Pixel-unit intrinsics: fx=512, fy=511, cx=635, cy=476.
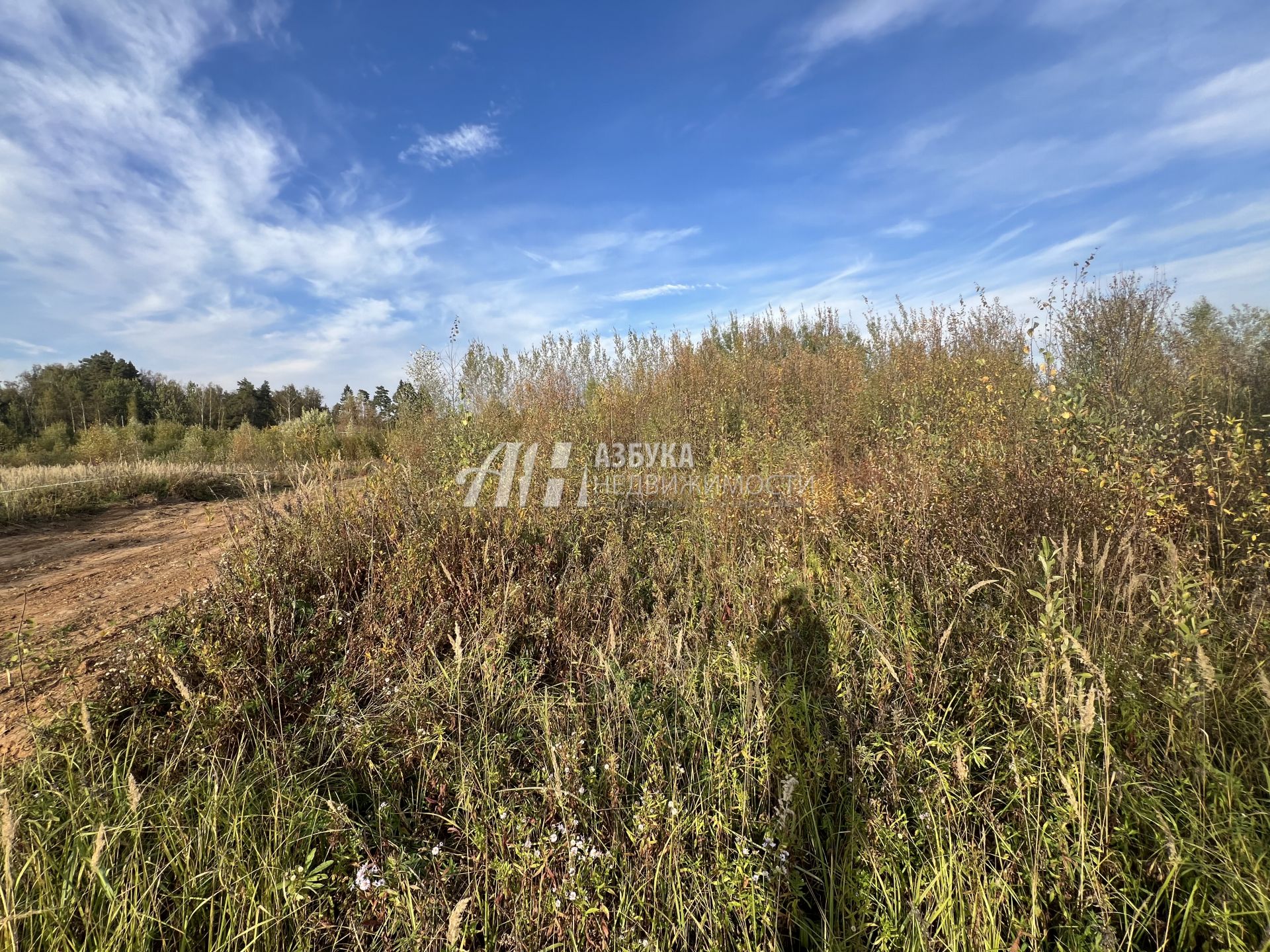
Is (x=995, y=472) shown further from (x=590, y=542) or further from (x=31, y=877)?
(x=31, y=877)

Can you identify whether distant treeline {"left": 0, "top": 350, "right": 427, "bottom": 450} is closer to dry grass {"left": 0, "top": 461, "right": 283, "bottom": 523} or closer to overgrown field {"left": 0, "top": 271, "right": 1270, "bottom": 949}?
dry grass {"left": 0, "top": 461, "right": 283, "bottom": 523}

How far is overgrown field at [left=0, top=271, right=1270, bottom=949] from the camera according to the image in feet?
4.60

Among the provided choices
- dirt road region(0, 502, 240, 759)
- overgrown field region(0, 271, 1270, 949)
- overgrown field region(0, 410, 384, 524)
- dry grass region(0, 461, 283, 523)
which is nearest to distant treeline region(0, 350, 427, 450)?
overgrown field region(0, 410, 384, 524)

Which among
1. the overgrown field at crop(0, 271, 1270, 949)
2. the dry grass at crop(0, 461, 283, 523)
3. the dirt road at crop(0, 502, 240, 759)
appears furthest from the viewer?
the dry grass at crop(0, 461, 283, 523)

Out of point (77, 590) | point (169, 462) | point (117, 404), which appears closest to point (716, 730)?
point (77, 590)

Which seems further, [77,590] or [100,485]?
[100,485]

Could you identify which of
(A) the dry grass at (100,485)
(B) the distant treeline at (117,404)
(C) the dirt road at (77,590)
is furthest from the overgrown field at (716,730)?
(B) the distant treeline at (117,404)

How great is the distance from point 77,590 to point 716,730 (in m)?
3.98

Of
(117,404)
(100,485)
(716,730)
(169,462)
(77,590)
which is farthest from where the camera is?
(117,404)

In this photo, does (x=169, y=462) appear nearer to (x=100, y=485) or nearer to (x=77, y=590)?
(x=100, y=485)

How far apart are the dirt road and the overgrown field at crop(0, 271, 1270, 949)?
329mm

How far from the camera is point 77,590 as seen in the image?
319 centimetres

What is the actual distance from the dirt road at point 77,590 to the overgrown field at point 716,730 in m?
0.33

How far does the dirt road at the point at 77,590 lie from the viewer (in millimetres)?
2143
